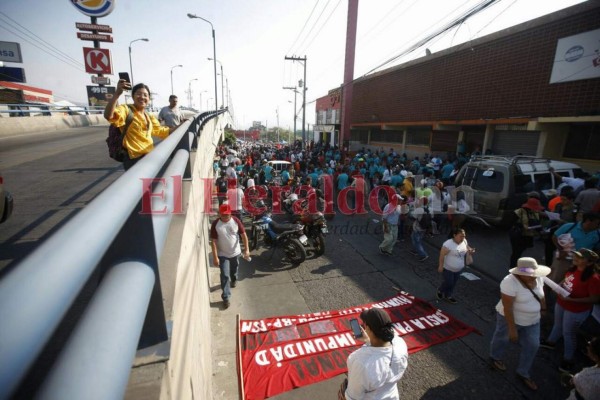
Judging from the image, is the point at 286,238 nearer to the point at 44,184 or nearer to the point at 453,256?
the point at 453,256

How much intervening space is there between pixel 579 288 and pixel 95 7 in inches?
1162

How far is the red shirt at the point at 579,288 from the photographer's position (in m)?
4.13

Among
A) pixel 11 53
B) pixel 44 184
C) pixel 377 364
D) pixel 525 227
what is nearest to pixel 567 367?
pixel 525 227

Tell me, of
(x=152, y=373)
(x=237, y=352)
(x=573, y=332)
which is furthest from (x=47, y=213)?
(x=573, y=332)

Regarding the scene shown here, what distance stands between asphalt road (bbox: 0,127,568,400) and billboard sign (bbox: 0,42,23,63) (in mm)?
29316

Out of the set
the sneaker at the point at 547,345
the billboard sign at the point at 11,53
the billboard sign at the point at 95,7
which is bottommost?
the sneaker at the point at 547,345

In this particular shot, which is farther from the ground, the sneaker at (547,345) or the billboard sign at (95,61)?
the billboard sign at (95,61)

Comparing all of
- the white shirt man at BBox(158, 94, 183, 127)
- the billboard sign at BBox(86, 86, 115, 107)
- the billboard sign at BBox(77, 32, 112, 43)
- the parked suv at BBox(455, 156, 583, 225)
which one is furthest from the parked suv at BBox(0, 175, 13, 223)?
the billboard sign at BBox(86, 86, 115, 107)

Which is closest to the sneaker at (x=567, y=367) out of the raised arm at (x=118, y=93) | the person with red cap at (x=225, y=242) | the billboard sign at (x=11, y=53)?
the person with red cap at (x=225, y=242)

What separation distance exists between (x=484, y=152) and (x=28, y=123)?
2373cm

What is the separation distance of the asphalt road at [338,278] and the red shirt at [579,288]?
965 mm

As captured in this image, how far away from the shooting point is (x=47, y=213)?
15.7 feet

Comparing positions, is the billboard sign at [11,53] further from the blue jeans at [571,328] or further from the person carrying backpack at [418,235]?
the blue jeans at [571,328]

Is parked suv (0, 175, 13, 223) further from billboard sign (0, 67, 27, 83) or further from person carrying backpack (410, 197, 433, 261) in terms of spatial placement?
billboard sign (0, 67, 27, 83)
